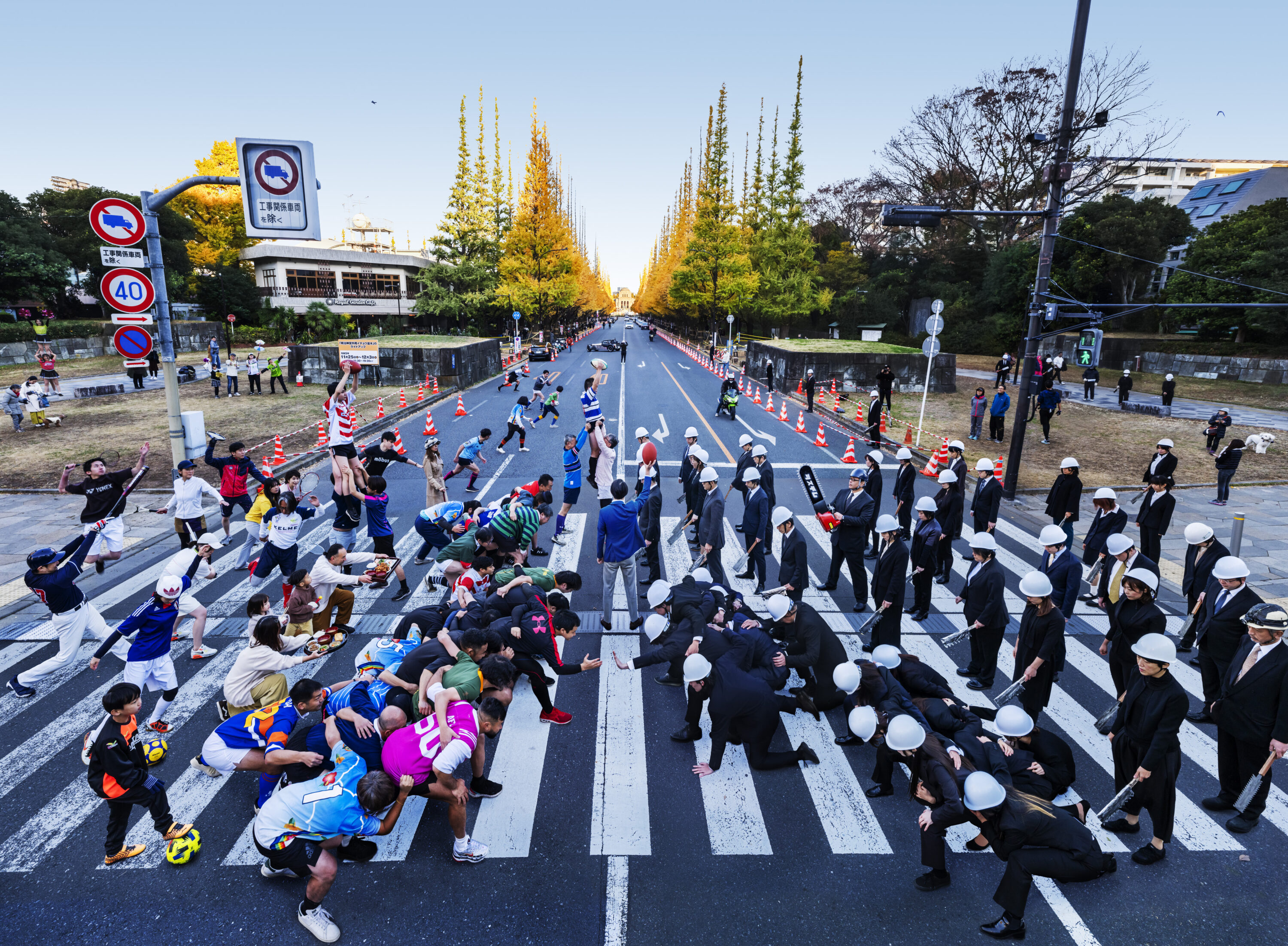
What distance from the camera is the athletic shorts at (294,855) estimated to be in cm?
430

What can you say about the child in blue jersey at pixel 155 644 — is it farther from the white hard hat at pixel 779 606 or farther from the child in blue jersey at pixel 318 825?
the white hard hat at pixel 779 606

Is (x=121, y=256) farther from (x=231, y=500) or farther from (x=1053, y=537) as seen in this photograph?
(x=1053, y=537)

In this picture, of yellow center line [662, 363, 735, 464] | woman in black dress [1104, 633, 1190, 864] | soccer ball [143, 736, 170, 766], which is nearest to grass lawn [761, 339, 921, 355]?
yellow center line [662, 363, 735, 464]

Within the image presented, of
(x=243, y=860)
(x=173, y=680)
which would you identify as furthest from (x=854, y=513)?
(x=173, y=680)

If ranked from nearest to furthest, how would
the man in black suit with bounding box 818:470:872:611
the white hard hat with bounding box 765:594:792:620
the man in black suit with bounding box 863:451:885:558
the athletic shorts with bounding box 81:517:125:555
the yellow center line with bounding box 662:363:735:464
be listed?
the white hard hat with bounding box 765:594:792:620
the man in black suit with bounding box 818:470:872:611
the athletic shorts with bounding box 81:517:125:555
the man in black suit with bounding box 863:451:885:558
the yellow center line with bounding box 662:363:735:464

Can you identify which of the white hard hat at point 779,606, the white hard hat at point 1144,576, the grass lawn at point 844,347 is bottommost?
the white hard hat at point 779,606

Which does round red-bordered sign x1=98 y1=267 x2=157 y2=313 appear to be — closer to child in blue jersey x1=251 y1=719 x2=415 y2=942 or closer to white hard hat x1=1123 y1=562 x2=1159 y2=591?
child in blue jersey x1=251 y1=719 x2=415 y2=942

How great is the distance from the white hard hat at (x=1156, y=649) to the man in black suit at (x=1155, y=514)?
536 centimetres

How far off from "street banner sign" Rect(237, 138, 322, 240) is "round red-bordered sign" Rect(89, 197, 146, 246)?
1.50m

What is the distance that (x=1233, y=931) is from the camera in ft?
14.0

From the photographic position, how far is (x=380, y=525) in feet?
31.1

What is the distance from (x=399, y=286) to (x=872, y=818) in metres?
75.2

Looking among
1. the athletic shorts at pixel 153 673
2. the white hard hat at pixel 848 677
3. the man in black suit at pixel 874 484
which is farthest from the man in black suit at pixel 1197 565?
the athletic shorts at pixel 153 673

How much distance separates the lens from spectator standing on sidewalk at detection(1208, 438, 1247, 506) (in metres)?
12.9
